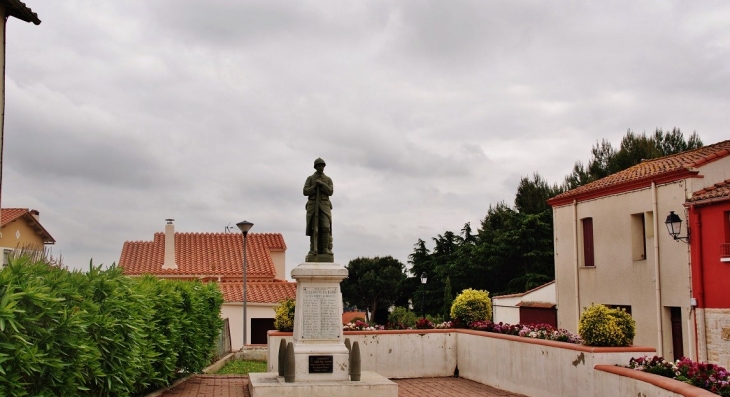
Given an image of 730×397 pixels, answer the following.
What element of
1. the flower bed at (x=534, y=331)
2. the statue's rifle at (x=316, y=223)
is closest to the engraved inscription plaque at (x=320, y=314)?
the statue's rifle at (x=316, y=223)

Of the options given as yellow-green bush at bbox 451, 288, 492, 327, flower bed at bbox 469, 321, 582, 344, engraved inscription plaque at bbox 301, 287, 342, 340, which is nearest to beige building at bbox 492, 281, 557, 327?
yellow-green bush at bbox 451, 288, 492, 327

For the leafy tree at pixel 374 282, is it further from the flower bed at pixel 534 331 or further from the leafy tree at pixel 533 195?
the flower bed at pixel 534 331

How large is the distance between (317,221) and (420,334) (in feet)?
15.8

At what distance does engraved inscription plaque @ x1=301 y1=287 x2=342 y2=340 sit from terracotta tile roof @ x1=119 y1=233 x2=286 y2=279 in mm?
22242

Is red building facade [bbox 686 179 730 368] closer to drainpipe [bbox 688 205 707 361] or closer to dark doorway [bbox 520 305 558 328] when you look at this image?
drainpipe [bbox 688 205 707 361]

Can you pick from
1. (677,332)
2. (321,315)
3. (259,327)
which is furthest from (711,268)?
(259,327)

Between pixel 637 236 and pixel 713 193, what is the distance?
160 inches

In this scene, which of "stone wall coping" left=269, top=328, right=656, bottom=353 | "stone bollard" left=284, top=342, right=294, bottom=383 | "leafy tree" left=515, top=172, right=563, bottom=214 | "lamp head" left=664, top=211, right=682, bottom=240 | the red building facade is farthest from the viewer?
"leafy tree" left=515, top=172, right=563, bottom=214

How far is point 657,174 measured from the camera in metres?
20.6

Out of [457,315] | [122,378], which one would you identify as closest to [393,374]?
[457,315]

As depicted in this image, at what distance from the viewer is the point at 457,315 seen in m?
17.6

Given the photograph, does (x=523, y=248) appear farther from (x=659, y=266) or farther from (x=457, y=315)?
(x=457, y=315)

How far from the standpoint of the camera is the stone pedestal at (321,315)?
1265 cm

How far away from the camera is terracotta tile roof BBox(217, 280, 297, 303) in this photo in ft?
95.9
